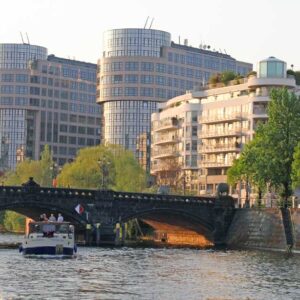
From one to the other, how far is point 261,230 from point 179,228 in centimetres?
2899

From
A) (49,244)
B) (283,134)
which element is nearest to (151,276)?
(49,244)

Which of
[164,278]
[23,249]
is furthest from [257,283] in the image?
[23,249]

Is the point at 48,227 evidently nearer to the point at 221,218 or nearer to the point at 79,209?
the point at 79,209

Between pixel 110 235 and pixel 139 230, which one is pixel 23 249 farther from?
pixel 139 230

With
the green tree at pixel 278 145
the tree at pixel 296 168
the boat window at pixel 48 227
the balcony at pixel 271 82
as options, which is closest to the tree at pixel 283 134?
the green tree at pixel 278 145

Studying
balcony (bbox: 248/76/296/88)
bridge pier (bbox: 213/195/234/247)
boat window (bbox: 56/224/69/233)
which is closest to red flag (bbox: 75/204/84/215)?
bridge pier (bbox: 213/195/234/247)

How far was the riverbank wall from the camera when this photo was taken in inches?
5457

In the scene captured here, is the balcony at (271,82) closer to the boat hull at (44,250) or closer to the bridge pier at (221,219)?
the bridge pier at (221,219)

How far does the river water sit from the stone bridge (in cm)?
2353

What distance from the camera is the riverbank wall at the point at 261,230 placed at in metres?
139

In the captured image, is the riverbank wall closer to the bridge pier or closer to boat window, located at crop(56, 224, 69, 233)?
the bridge pier

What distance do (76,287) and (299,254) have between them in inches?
2180

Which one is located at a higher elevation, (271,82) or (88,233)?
(271,82)

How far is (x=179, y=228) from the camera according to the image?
172000 millimetres
